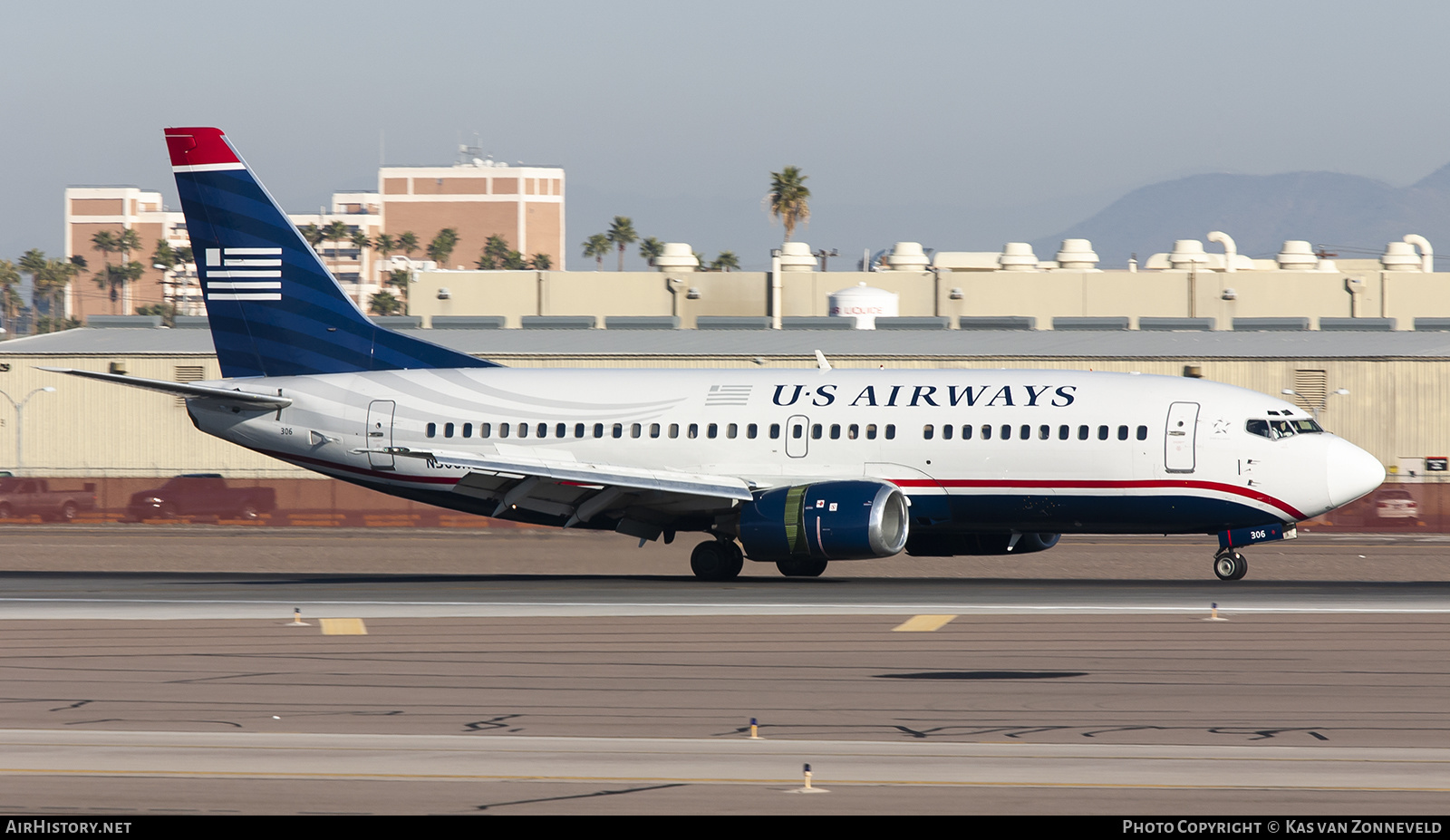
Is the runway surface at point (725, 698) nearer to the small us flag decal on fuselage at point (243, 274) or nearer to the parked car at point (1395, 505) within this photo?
the small us flag decal on fuselage at point (243, 274)

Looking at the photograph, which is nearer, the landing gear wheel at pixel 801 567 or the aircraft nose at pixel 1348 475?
the aircraft nose at pixel 1348 475

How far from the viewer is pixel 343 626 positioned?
2436cm

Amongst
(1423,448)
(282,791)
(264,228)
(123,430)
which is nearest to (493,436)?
(264,228)

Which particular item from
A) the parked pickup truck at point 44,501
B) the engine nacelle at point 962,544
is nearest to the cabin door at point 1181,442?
the engine nacelle at point 962,544

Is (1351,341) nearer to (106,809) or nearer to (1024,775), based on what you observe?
(1024,775)

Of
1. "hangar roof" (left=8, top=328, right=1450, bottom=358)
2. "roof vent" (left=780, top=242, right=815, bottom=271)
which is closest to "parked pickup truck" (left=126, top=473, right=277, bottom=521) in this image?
"hangar roof" (left=8, top=328, right=1450, bottom=358)

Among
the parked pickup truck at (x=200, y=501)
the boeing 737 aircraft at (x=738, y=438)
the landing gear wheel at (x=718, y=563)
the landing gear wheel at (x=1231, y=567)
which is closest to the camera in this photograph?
the boeing 737 aircraft at (x=738, y=438)

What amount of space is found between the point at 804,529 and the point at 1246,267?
3307 inches

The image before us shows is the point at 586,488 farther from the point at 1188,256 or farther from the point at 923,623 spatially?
the point at 1188,256

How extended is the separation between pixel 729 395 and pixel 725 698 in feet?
54.7

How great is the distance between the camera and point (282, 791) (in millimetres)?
12945

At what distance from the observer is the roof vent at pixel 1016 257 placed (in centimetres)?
9656

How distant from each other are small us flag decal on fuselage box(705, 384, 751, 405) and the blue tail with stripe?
5395mm

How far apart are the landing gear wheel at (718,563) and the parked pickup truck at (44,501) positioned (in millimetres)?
28635
